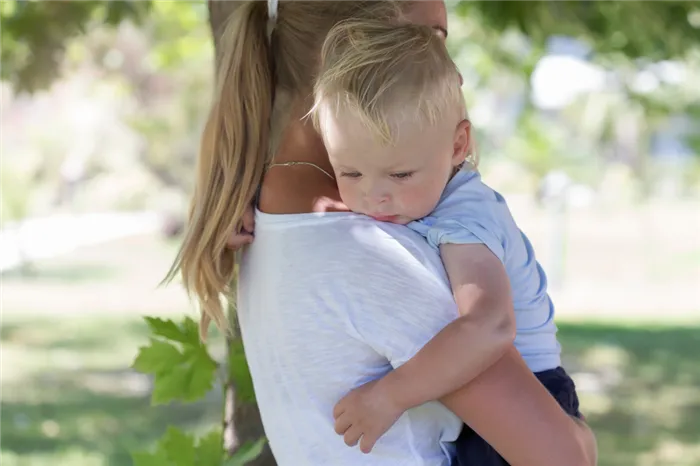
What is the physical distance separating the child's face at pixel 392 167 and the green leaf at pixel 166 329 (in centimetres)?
65

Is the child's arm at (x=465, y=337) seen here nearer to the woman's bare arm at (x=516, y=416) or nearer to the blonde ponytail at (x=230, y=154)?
the woman's bare arm at (x=516, y=416)

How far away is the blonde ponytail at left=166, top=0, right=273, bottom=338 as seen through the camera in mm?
1802

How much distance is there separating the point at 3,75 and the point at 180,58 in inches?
93.3

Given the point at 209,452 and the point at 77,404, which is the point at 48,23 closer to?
the point at 77,404

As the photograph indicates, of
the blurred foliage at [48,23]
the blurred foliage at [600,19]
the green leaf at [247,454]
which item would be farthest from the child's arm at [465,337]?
the blurred foliage at [48,23]

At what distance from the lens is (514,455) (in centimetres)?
148

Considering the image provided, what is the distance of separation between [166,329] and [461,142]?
808mm

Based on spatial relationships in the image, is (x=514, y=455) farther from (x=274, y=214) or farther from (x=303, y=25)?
(x=303, y=25)

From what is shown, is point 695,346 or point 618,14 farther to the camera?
point 695,346

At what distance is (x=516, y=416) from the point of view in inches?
57.4

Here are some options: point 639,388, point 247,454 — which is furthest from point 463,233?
point 639,388

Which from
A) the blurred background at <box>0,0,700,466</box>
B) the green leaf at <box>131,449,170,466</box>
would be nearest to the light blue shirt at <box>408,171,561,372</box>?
the green leaf at <box>131,449,170,466</box>

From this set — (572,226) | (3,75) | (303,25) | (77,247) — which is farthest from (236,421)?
(572,226)

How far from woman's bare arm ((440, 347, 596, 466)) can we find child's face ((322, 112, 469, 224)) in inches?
11.2
